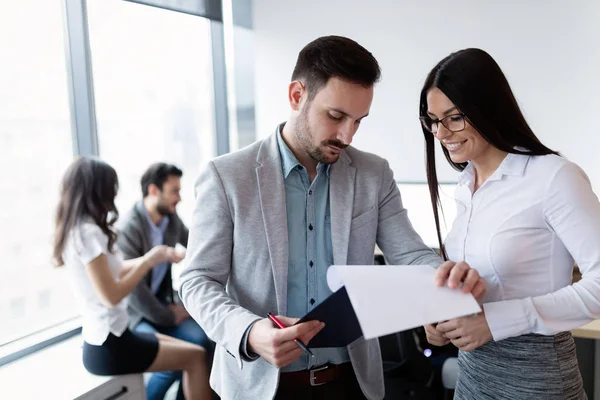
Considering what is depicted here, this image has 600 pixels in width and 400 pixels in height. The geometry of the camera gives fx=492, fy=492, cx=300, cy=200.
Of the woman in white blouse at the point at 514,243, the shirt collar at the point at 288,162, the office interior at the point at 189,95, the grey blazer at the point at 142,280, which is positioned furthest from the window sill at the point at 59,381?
the woman in white blouse at the point at 514,243

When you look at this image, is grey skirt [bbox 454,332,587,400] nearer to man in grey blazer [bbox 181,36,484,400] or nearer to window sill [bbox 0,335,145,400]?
man in grey blazer [bbox 181,36,484,400]

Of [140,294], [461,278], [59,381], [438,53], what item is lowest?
[59,381]

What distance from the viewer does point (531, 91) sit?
3268mm

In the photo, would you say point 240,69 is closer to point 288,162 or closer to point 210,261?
point 288,162

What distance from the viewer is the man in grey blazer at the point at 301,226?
1.26 meters

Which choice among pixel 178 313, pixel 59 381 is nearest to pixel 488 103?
pixel 59 381

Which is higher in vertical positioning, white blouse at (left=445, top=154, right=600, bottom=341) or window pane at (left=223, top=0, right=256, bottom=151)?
window pane at (left=223, top=0, right=256, bottom=151)

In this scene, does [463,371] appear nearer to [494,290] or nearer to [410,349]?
[494,290]

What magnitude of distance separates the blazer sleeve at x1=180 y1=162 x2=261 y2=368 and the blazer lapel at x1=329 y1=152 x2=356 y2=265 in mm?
274

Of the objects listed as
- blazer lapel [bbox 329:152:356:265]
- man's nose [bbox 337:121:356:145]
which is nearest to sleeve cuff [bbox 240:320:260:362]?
blazer lapel [bbox 329:152:356:265]

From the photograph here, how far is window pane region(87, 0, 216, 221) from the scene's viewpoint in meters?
2.93

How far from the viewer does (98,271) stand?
7.37ft

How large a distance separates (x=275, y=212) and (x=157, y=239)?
1846 millimetres

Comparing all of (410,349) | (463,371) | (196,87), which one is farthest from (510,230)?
(196,87)
